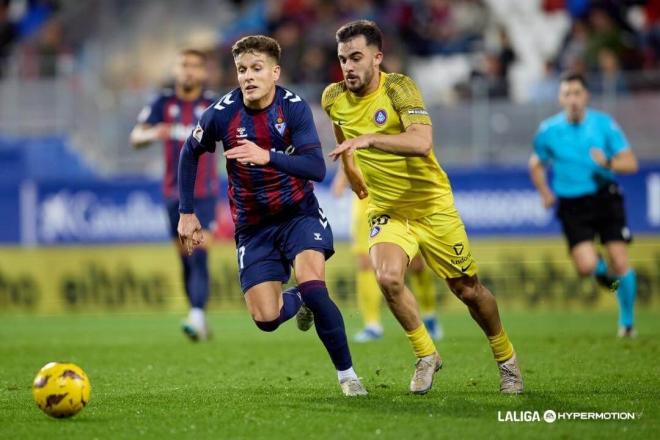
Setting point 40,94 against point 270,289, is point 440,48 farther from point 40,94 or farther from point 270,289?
point 270,289

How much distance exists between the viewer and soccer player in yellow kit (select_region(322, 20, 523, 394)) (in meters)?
7.82

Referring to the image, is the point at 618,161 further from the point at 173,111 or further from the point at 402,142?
the point at 402,142

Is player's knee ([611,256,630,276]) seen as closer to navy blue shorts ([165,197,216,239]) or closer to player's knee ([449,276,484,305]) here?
navy blue shorts ([165,197,216,239])

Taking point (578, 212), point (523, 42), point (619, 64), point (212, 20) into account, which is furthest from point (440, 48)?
point (578, 212)

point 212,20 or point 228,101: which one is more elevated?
point 212,20

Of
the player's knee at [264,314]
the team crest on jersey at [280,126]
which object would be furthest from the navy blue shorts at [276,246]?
the team crest on jersey at [280,126]

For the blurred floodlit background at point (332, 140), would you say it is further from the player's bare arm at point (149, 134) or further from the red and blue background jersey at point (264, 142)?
the red and blue background jersey at point (264, 142)

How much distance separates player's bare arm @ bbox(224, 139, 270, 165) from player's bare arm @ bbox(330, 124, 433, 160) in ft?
1.47

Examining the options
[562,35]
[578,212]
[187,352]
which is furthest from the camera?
[562,35]

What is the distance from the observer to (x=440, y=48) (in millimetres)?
21922

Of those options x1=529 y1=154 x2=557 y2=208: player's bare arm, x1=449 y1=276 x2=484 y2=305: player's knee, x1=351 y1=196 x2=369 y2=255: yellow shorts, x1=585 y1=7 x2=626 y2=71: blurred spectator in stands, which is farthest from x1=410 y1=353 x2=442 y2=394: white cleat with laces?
x1=585 y1=7 x2=626 y2=71: blurred spectator in stands

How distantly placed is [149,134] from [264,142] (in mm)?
5219

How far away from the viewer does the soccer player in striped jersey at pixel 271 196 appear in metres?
7.62

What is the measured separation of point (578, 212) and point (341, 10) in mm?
10656
